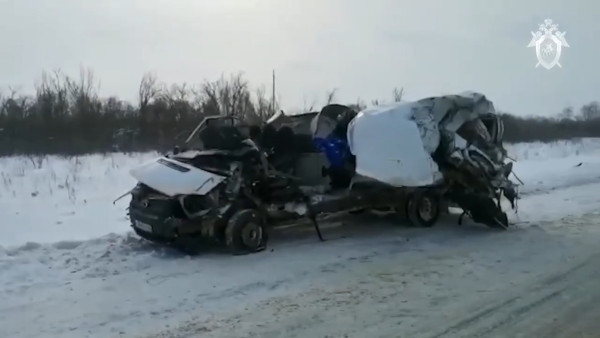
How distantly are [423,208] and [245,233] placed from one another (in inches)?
145

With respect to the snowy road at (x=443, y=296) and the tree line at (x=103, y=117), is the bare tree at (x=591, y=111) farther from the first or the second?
the snowy road at (x=443, y=296)

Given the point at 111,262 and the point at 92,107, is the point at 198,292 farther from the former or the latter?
the point at 92,107

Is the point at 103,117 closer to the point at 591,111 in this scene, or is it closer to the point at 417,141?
the point at 417,141

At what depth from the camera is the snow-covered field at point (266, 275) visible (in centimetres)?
549

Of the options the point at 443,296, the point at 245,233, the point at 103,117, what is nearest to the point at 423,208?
the point at 245,233

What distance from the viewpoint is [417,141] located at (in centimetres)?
944

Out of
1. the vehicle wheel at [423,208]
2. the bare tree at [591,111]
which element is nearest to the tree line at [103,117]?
the vehicle wheel at [423,208]

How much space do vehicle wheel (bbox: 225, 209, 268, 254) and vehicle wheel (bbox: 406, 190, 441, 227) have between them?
3.09 meters

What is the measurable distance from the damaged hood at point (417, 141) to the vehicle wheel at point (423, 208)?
0.91 meters

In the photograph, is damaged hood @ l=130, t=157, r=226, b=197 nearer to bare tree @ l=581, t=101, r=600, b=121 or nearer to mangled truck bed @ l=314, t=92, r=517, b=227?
mangled truck bed @ l=314, t=92, r=517, b=227

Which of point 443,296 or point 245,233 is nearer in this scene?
point 443,296

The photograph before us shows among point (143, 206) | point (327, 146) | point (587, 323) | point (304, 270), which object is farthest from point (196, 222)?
point (587, 323)

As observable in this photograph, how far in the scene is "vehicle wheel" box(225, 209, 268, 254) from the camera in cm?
829

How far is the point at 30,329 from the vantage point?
5.38 metres
